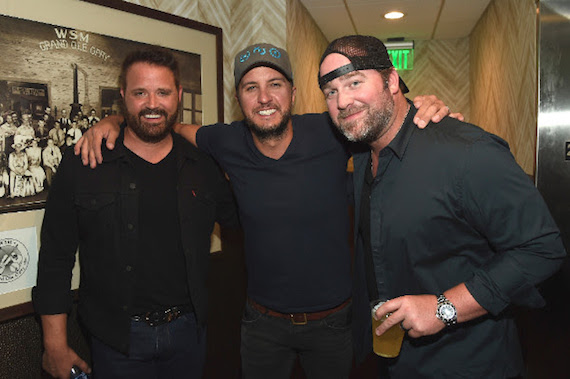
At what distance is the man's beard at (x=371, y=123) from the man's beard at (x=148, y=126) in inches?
27.5

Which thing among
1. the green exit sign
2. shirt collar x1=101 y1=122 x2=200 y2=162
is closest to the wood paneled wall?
the green exit sign

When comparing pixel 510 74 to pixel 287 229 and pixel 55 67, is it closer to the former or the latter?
pixel 287 229

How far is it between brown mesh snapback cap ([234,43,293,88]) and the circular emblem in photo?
103 centimetres

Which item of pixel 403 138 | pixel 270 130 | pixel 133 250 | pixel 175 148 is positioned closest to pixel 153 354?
pixel 133 250

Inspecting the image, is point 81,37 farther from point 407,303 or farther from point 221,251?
point 407,303

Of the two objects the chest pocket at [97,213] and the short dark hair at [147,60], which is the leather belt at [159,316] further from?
the short dark hair at [147,60]

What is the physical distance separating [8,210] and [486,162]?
153 cm

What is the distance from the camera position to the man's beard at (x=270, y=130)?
5.56 ft

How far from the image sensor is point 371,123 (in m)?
1.32

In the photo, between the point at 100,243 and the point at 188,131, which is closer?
the point at 100,243

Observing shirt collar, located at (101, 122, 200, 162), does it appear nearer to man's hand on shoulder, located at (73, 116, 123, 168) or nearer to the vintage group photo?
man's hand on shoulder, located at (73, 116, 123, 168)

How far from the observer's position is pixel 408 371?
1.31 m

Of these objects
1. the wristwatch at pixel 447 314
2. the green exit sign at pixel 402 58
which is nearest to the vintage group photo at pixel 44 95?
the wristwatch at pixel 447 314

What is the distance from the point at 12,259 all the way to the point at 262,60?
1.17 metres
